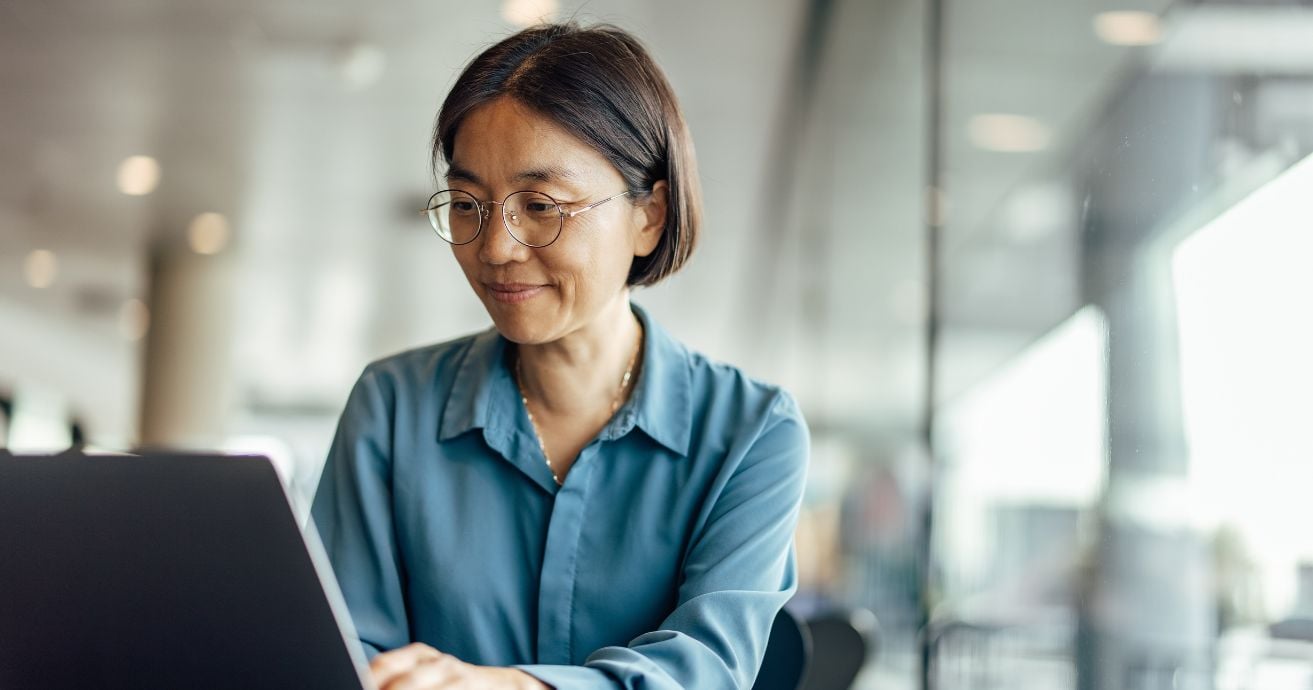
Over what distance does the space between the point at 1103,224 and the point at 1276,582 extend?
0.71m

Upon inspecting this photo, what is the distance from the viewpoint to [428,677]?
86cm

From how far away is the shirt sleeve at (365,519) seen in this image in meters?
1.27

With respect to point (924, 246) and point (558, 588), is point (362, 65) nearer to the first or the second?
point (924, 246)

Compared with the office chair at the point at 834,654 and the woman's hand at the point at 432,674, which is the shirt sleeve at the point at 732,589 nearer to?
the woman's hand at the point at 432,674

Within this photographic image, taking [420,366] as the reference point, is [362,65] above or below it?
above

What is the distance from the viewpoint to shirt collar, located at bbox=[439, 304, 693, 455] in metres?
1.33

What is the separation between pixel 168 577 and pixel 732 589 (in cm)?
55

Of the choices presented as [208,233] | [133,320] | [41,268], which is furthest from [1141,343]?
[133,320]

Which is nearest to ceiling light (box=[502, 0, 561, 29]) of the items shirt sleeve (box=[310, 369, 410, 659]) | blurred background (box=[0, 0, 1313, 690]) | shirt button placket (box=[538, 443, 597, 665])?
blurred background (box=[0, 0, 1313, 690])

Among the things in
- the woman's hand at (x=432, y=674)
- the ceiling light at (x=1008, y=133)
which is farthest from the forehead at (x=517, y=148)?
the ceiling light at (x=1008, y=133)

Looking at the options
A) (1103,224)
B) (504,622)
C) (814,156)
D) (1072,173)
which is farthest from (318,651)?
(814,156)

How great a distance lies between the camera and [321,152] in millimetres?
7719

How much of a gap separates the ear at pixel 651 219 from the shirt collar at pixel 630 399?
10 cm

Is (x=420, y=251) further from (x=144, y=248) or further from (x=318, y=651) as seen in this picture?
(x=318, y=651)
